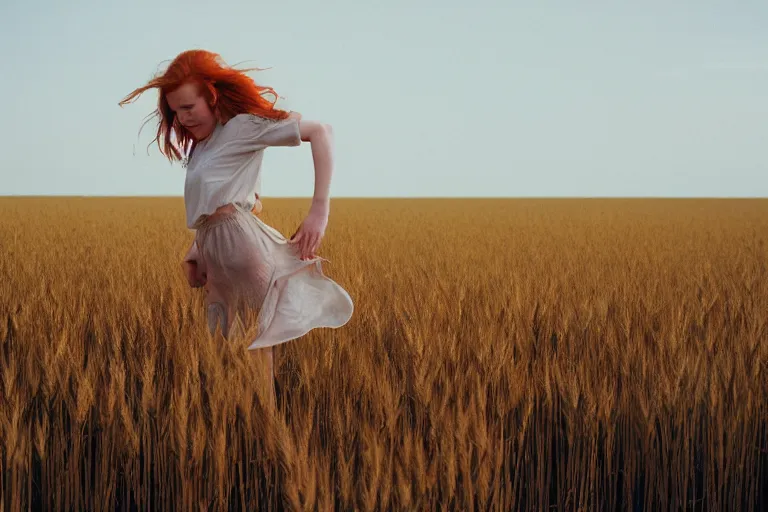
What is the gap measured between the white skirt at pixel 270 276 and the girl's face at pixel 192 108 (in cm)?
28

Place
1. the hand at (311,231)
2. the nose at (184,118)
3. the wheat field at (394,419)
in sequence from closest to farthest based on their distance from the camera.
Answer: the wheat field at (394,419) < the hand at (311,231) < the nose at (184,118)

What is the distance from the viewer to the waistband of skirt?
2102 millimetres

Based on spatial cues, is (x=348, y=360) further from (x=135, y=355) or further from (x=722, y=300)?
(x=722, y=300)

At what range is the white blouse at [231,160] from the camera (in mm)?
2055

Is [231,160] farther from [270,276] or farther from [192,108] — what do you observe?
[270,276]

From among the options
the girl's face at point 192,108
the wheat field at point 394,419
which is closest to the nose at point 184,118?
the girl's face at point 192,108

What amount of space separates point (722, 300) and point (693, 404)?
1.81 metres

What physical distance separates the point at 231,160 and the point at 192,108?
0.20 m

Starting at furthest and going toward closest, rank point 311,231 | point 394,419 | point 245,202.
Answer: point 245,202
point 311,231
point 394,419

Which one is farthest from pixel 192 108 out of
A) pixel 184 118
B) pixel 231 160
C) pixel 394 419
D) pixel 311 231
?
pixel 394 419

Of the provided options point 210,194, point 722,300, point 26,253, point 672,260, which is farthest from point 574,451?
point 26,253

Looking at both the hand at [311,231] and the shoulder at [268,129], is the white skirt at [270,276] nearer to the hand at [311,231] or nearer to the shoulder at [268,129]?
the hand at [311,231]

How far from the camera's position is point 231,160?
2.08 meters

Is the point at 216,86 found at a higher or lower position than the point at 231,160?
higher
